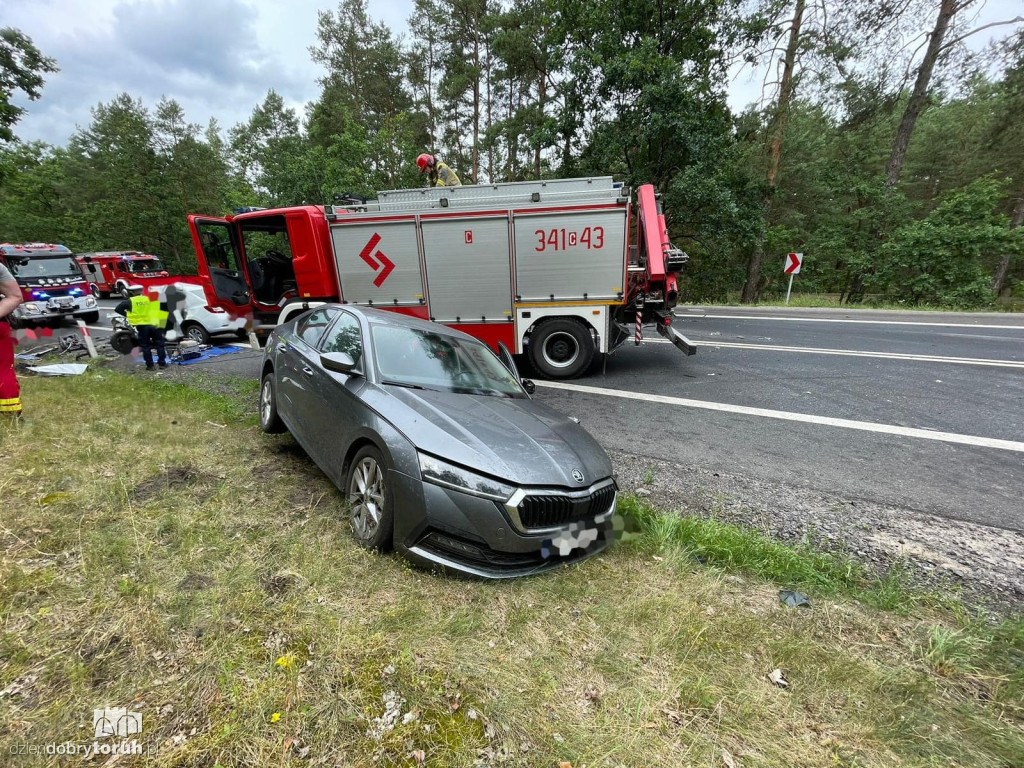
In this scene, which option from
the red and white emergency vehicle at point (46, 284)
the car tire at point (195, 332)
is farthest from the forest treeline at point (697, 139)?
the car tire at point (195, 332)

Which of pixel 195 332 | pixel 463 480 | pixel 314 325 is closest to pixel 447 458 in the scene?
pixel 463 480

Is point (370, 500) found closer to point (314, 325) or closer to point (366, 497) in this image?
point (366, 497)

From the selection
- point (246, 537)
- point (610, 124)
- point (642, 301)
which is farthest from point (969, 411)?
point (610, 124)

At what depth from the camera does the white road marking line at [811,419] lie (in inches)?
159

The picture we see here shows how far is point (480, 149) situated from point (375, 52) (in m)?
7.40

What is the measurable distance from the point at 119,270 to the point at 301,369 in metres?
25.1

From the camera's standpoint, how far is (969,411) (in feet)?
15.6

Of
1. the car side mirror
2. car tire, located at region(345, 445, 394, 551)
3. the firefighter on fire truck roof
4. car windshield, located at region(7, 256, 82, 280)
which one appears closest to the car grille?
car tire, located at region(345, 445, 394, 551)

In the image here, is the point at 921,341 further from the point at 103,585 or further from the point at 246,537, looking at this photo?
the point at 103,585

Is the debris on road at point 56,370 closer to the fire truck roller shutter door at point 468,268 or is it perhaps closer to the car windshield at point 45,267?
the fire truck roller shutter door at point 468,268

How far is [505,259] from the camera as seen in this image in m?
6.55

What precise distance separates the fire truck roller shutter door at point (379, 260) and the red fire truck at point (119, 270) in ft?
65.0

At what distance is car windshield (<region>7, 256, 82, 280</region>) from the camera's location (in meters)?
12.3

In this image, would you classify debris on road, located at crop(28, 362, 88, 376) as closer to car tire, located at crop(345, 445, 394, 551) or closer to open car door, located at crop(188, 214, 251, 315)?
open car door, located at crop(188, 214, 251, 315)
